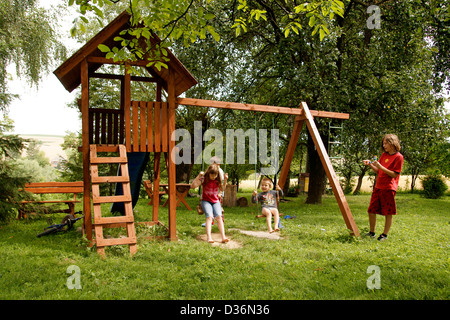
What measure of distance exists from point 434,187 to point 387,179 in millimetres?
17222

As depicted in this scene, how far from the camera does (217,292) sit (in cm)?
384

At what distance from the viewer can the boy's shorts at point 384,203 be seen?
6273mm

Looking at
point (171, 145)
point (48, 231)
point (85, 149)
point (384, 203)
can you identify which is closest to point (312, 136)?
point (384, 203)

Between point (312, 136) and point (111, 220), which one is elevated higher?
point (312, 136)

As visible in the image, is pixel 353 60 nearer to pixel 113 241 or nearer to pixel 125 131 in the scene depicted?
pixel 125 131

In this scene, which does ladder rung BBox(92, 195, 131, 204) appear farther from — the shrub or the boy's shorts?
the shrub

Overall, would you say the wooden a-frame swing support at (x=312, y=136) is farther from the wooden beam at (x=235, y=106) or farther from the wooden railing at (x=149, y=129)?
the wooden railing at (x=149, y=129)

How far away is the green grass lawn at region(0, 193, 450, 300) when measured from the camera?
151 inches

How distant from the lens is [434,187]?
20.4m

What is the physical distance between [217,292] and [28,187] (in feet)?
26.3

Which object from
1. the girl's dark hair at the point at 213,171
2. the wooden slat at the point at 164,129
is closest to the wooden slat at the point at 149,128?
the wooden slat at the point at 164,129

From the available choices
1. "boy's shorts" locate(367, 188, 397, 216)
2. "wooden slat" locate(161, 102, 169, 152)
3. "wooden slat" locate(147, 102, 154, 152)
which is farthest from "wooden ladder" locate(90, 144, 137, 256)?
"boy's shorts" locate(367, 188, 397, 216)
